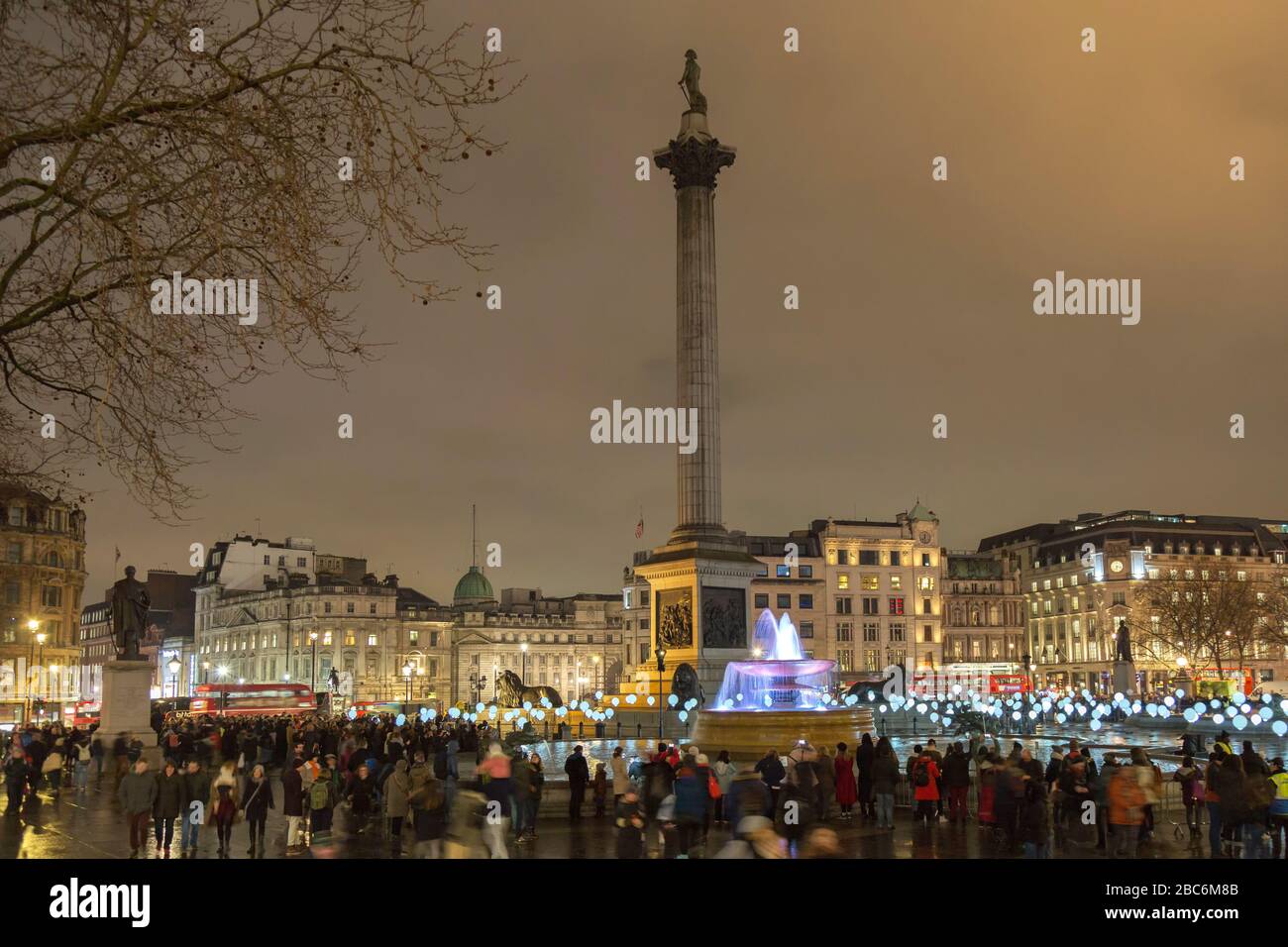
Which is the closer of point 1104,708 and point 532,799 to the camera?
point 532,799

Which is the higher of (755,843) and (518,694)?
(755,843)

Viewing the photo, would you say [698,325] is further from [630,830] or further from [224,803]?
[630,830]

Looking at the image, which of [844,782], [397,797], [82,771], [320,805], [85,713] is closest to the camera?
[320,805]

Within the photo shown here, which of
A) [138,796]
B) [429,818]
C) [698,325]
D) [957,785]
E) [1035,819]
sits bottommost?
[957,785]

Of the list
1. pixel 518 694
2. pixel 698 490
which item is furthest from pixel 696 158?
pixel 518 694

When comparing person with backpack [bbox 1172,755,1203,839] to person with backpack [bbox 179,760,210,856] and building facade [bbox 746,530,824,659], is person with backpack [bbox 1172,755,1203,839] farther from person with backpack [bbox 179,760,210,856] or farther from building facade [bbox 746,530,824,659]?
building facade [bbox 746,530,824,659]

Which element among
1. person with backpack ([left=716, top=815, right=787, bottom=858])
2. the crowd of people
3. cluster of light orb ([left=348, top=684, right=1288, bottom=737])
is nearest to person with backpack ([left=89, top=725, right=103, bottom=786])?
the crowd of people

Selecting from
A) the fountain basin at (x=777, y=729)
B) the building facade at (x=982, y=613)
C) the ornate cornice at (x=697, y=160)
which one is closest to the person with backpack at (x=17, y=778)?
the fountain basin at (x=777, y=729)
